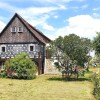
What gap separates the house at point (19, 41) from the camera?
177 ft

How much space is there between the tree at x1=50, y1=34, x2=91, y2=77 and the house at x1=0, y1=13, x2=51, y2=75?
33.8 feet

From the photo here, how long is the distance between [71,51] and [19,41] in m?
14.3

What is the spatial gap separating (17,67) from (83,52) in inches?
402

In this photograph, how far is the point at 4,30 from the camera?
5491cm

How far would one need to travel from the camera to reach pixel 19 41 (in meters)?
54.7

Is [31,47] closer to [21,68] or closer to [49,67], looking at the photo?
[49,67]

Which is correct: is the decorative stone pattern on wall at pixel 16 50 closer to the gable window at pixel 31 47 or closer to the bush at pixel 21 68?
the gable window at pixel 31 47

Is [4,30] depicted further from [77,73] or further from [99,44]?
[99,44]


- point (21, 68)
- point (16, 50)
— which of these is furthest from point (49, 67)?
point (21, 68)

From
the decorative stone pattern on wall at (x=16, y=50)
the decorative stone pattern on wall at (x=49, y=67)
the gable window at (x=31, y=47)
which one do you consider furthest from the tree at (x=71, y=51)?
the decorative stone pattern on wall at (x=49, y=67)

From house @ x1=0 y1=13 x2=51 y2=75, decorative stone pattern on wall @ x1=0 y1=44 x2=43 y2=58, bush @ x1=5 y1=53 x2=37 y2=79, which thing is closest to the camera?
bush @ x1=5 y1=53 x2=37 y2=79

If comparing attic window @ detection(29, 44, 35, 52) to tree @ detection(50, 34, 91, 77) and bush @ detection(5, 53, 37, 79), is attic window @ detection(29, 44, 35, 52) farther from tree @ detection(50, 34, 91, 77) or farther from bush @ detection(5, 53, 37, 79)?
tree @ detection(50, 34, 91, 77)

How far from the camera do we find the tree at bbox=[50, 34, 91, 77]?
42.5 m

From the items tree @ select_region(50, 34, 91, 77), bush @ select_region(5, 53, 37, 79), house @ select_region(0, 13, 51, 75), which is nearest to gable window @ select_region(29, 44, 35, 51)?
house @ select_region(0, 13, 51, 75)
